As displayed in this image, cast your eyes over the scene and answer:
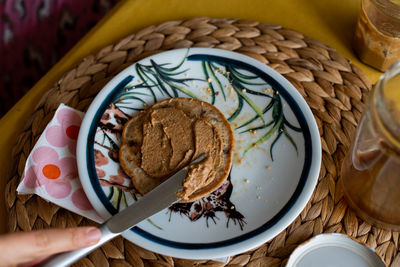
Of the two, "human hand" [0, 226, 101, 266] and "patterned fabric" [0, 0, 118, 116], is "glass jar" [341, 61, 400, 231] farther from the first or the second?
"patterned fabric" [0, 0, 118, 116]

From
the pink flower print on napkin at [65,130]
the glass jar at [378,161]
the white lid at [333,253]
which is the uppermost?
the pink flower print on napkin at [65,130]

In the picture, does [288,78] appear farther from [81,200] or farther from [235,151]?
[81,200]

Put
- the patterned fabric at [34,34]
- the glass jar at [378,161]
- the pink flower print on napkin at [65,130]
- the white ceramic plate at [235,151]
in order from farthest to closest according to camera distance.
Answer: the patterned fabric at [34,34]
the pink flower print on napkin at [65,130]
the white ceramic plate at [235,151]
the glass jar at [378,161]

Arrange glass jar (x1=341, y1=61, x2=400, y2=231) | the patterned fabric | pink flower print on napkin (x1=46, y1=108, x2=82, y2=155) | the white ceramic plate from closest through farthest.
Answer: glass jar (x1=341, y1=61, x2=400, y2=231)
the white ceramic plate
pink flower print on napkin (x1=46, y1=108, x2=82, y2=155)
the patterned fabric

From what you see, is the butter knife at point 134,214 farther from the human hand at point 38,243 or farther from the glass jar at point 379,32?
the glass jar at point 379,32

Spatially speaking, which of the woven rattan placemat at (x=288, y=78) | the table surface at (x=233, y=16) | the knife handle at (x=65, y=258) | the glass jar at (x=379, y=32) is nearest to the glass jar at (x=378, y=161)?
the woven rattan placemat at (x=288, y=78)

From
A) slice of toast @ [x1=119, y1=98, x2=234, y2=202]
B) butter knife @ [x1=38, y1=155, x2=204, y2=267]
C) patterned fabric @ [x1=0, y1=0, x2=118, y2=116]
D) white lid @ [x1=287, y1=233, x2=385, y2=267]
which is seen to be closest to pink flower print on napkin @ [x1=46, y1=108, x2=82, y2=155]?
slice of toast @ [x1=119, y1=98, x2=234, y2=202]
